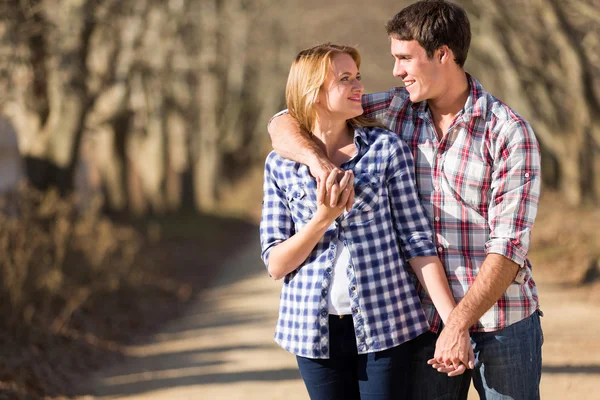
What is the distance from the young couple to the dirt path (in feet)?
11.6

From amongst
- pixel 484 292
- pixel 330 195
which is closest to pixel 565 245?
pixel 484 292

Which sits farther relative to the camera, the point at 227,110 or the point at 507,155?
the point at 227,110

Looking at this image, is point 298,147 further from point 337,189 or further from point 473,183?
point 473,183

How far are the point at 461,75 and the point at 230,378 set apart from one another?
16.0ft

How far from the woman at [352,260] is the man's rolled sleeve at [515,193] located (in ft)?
0.81

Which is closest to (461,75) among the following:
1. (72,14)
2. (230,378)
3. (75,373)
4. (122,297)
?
(230,378)

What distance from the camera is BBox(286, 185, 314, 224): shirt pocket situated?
125 inches

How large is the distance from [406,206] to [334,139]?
1.28ft

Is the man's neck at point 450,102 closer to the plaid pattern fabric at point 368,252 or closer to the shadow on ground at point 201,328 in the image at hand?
the plaid pattern fabric at point 368,252

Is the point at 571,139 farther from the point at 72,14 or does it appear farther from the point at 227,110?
the point at 227,110

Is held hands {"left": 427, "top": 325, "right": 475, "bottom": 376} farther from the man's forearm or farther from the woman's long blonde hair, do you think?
the woman's long blonde hair

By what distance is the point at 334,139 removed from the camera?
3.33 metres

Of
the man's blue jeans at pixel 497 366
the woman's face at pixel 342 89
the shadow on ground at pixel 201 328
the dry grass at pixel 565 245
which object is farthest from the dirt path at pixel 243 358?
the woman's face at pixel 342 89

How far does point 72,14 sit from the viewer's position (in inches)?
468
